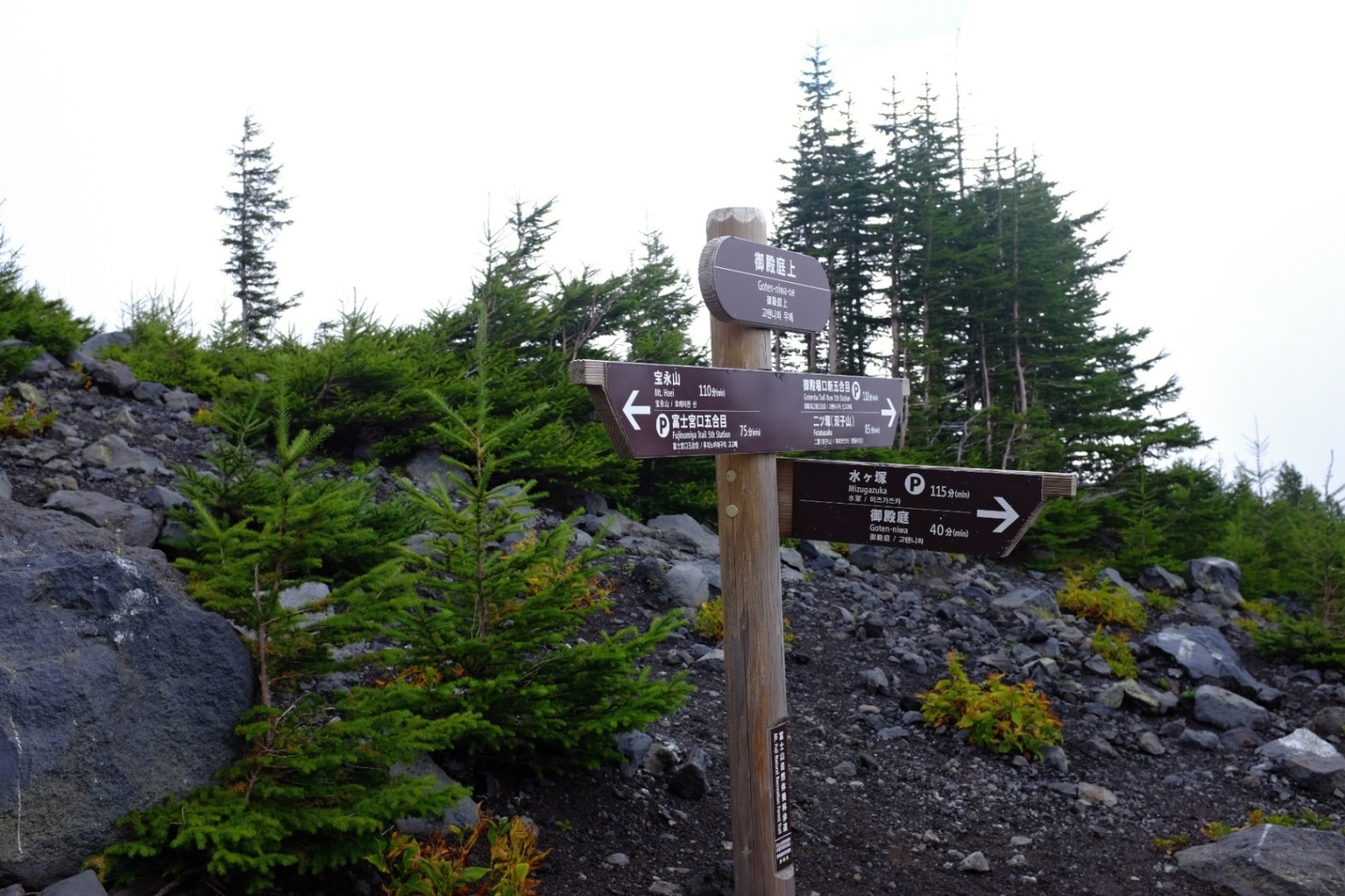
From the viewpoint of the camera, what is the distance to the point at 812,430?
508 centimetres

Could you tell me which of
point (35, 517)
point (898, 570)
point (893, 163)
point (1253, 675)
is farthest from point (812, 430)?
point (893, 163)

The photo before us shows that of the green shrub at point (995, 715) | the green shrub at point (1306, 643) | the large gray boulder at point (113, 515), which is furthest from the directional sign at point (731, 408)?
the green shrub at point (1306, 643)

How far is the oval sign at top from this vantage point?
460 centimetres

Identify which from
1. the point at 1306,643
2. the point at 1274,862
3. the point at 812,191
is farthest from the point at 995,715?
the point at 812,191

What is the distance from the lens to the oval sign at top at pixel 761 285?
15.1ft

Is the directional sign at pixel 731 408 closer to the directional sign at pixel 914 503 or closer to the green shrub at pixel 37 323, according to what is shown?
the directional sign at pixel 914 503

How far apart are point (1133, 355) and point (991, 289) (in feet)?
21.8

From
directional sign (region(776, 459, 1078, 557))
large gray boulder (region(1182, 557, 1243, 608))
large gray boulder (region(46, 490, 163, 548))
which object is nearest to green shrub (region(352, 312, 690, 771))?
directional sign (region(776, 459, 1078, 557))

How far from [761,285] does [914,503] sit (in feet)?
4.47

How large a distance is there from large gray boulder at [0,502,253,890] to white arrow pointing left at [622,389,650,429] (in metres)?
2.15

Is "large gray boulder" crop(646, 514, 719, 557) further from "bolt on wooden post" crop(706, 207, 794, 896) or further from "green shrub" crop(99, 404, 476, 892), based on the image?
"green shrub" crop(99, 404, 476, 892)

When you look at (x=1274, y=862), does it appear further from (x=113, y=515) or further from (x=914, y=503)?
(x=113, y=515)

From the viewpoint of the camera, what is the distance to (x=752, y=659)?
481cm

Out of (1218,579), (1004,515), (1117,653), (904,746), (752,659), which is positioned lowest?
(904,746)
